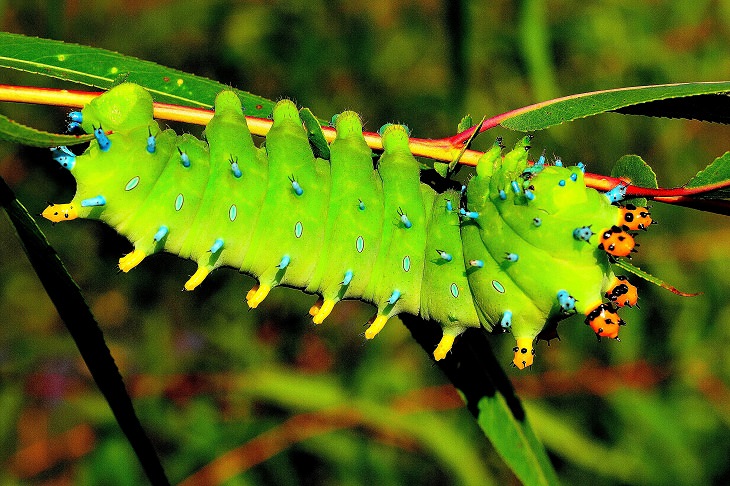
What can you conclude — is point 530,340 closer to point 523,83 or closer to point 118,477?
point 118,477

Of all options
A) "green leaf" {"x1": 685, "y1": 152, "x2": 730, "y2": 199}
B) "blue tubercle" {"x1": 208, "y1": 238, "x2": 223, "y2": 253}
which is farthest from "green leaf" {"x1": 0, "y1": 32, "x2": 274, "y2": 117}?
"green leaf" {"x1": 685, "y1": 152, "x2": 730, "y2": 199}

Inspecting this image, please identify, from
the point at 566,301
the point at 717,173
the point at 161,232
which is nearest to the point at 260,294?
the point at 161,232

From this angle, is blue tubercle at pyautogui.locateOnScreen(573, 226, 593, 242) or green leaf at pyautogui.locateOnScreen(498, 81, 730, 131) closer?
blue tubercle at pyautogui.locateOnScreen(573, 226, 593, 242)

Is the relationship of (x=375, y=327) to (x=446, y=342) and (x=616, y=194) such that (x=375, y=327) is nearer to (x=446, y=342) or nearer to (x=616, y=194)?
(x=446, y=342)

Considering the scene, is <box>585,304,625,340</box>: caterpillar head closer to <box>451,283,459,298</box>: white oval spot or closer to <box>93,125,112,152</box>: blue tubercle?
<box>451,283,459,298</box>: white oval spot

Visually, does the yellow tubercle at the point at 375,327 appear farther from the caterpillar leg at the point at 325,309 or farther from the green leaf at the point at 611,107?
the green leaf at the point at 611,107

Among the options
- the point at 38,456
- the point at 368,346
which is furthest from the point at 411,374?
the point at 38,456
